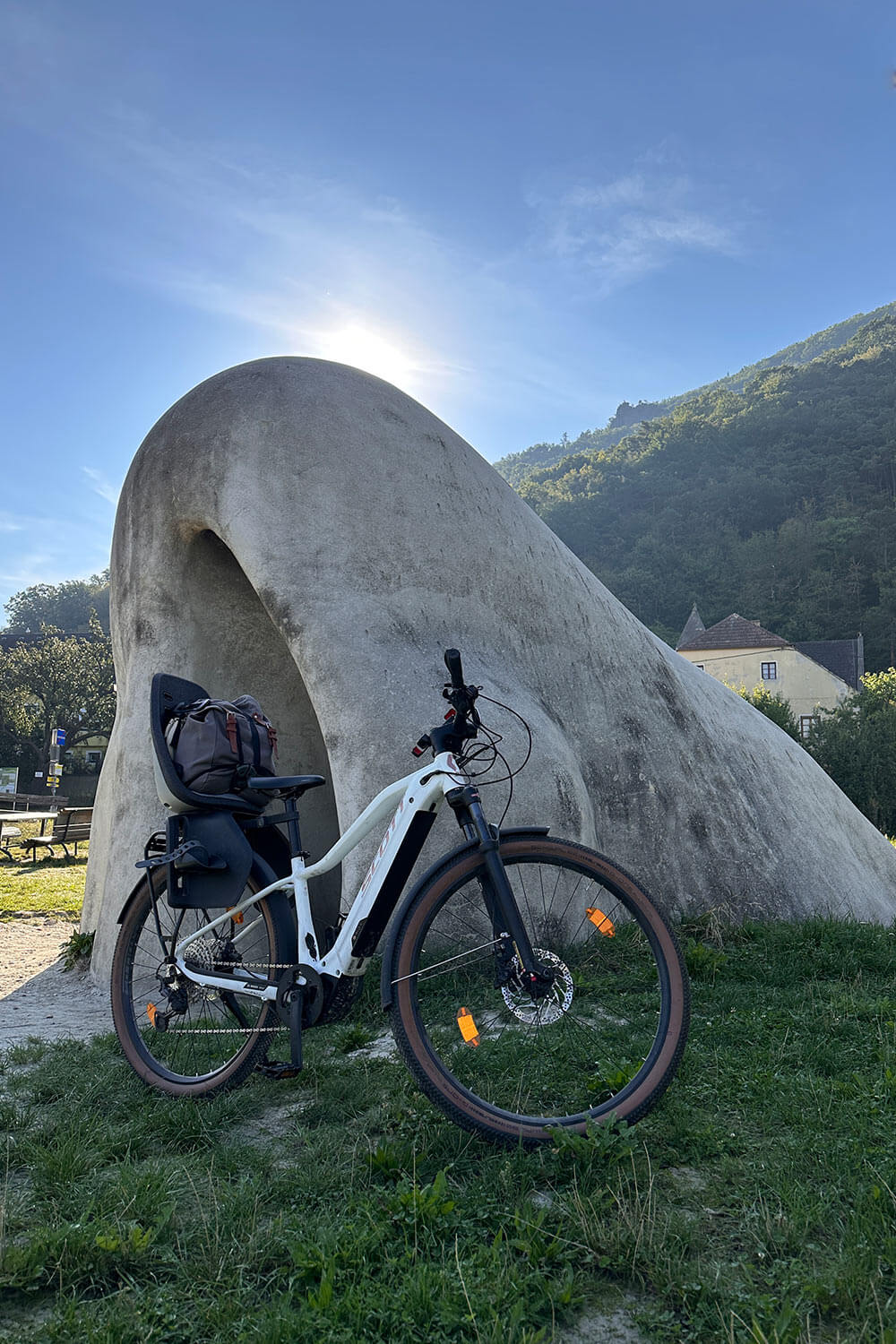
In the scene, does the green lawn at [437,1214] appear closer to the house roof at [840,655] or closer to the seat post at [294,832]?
the seat post at [294,832]

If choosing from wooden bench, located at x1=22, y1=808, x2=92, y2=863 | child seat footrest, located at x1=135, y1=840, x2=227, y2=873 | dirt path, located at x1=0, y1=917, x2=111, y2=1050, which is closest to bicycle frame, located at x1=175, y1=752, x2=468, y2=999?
child seat footrest, located at x1=135, y1=840, x2=227, y2=873

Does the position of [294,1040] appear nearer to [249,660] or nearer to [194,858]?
[194,858]

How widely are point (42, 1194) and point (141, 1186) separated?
0.33 metres

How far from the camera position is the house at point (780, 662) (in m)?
49.5

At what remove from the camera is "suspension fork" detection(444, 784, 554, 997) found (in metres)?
3.00

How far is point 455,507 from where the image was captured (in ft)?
22.0

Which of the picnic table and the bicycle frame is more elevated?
the bicycle frame

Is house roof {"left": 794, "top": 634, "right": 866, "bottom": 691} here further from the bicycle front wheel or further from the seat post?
the seat post

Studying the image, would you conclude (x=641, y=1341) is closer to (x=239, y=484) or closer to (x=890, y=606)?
(x=239, y=484)

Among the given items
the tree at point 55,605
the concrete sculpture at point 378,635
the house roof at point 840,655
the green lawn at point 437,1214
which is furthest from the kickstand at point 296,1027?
the tree at point 55,605

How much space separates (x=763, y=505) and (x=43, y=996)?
79973 mm

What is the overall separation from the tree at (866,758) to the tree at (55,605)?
87.6 metres

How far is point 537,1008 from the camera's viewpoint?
3027mm

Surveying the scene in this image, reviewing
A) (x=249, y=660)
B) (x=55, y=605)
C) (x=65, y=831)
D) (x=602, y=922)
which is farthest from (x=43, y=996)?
(x=55, y=605)
